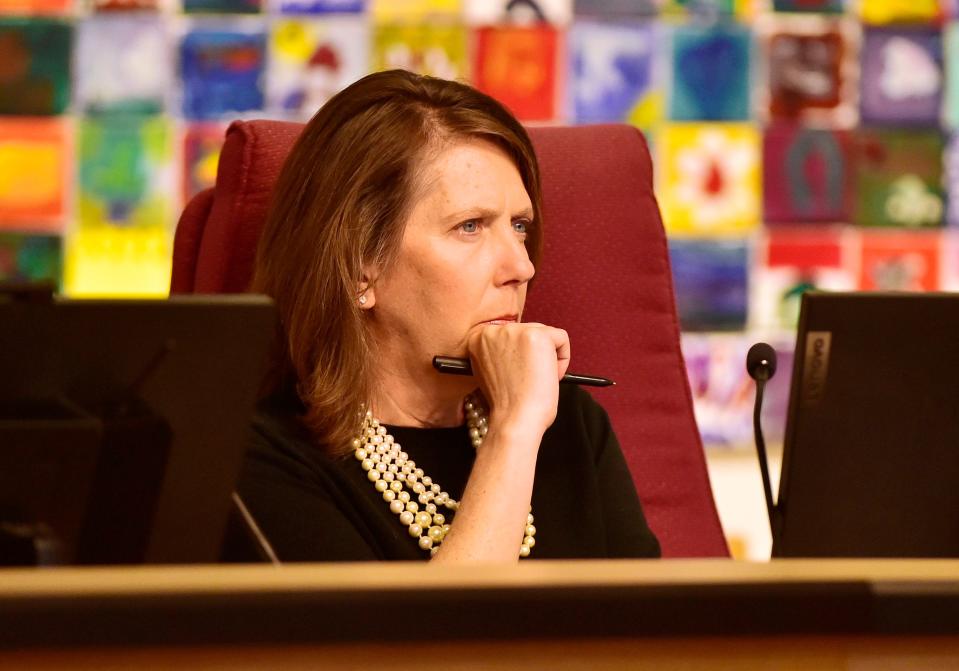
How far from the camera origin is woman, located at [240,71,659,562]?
4.25 feet

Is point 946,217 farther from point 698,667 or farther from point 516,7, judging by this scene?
point 698,667

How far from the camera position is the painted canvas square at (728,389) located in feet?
8.09

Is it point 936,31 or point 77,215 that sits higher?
point 936,31

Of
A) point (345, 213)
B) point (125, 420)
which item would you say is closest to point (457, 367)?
point (345, 213)

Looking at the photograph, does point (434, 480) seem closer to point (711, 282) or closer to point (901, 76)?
point (711, 282)

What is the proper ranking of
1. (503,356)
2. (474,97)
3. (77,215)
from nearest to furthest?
1. (503,356)
2. (474,97)
3. (77,215)

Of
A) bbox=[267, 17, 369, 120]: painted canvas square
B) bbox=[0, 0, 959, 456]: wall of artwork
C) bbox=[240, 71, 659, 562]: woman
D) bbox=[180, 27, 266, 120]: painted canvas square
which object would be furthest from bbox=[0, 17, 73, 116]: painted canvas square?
bbox=[240, 71, 659, 562]: woman

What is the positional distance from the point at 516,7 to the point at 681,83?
37 cm

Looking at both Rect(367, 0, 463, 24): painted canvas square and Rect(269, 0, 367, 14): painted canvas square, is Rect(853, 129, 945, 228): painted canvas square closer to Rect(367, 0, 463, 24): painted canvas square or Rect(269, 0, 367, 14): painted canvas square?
Rect(367, 0, 463, 24): painted canvas square

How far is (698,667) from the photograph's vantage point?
622 millimetres

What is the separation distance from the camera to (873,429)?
1.04m

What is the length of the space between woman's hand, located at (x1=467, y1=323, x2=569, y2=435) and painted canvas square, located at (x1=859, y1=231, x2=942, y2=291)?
1379mm

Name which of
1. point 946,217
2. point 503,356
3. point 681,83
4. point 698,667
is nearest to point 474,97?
point 503,356

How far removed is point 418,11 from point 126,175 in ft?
2.19
